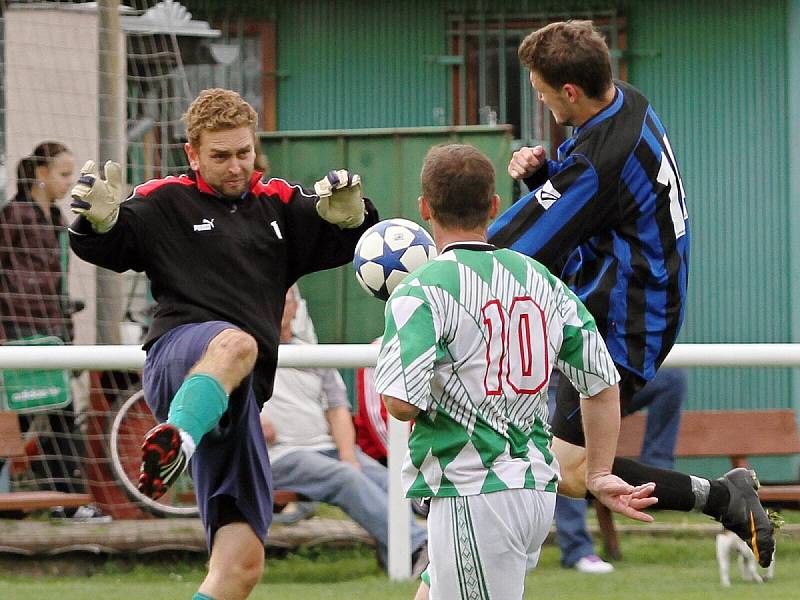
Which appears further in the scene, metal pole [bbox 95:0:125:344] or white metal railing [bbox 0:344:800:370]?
metal pole [bbox 95:0:125:344]

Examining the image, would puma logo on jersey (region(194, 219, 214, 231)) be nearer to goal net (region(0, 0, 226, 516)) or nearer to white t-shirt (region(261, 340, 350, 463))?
white t-shirt (region(261, 340, 350, 463))

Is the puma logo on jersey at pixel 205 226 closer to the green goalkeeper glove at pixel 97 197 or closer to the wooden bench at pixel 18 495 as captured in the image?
the green goalkeeper glove at pixel 97 197

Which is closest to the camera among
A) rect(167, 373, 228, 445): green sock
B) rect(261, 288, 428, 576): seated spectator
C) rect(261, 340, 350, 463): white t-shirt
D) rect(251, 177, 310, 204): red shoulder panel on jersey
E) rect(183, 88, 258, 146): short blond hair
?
rect(167, 373, 228, 445): green sock

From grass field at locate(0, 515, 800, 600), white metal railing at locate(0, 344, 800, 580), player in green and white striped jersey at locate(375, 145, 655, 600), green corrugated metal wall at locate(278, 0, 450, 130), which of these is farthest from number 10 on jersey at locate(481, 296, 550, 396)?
green corrugated metal wall at locate(278, 0, 450, 130)

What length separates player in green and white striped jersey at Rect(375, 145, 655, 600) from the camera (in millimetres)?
3832

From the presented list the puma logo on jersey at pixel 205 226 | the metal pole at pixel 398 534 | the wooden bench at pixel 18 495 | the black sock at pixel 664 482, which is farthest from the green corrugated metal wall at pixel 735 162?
the puma logo on jersey at pixel 205 226

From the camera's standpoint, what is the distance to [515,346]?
12.8 feet

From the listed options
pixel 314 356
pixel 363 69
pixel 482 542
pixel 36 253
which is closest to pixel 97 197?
pixel 482 542

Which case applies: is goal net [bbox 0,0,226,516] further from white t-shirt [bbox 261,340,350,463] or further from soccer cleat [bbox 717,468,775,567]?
soccer cleat [bbox 717,468,775,567]

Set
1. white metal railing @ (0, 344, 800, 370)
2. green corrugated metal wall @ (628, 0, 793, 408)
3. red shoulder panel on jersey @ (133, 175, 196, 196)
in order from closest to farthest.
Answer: red shoulder panel on jersey @ (133, 175, 196, 196)
white metal railing @ (0, 344, 800, 370)
green corrugated metal wall @ (628, 0, 793, 408)

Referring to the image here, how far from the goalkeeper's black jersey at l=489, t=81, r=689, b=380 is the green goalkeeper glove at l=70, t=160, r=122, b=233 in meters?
1.22

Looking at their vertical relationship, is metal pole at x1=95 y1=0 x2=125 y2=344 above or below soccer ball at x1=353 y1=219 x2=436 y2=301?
above

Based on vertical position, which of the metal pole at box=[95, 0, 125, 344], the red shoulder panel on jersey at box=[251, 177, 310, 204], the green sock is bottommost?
the green sock

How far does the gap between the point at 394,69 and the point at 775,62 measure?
2.86 metres
